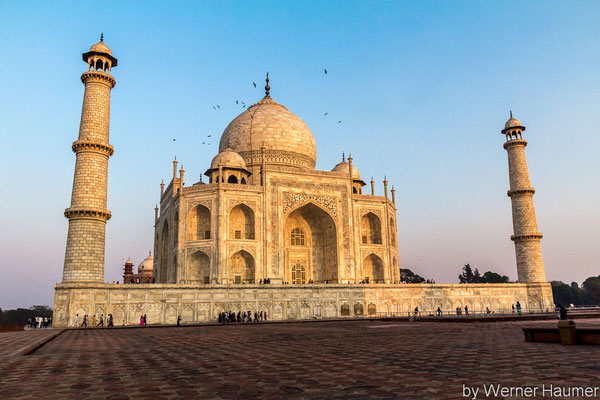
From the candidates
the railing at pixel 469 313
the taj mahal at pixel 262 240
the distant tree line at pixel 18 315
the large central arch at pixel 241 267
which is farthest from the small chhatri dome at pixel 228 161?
the distant tree line at pixel 18 315

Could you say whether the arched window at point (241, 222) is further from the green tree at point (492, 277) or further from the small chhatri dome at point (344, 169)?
the green tree at point (492, 277)

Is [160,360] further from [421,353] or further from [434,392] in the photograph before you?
[434,392]

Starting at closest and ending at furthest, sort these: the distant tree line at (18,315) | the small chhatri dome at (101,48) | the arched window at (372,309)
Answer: the small chhatri dome at (101,48)
the arched window at (372,309)
the distant tree line at (18,315)

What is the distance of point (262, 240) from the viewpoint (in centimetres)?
2753

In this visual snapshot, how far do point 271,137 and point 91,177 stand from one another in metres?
15.3

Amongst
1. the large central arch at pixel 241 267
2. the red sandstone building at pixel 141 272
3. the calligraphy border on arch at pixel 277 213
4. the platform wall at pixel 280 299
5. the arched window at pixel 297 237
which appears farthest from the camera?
the red sandstone building at pixel 141 272

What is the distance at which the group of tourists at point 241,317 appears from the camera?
2204 centimetres

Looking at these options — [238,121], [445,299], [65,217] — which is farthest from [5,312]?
[445,299]

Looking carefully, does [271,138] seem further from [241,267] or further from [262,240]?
[241,267]

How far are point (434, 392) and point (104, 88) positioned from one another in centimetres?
2280

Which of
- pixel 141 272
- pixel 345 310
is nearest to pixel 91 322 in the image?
pixel 345 310

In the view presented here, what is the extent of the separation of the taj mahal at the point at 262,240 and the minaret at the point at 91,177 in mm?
48

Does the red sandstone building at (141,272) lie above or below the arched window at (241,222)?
below

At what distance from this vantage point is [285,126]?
3488cm
